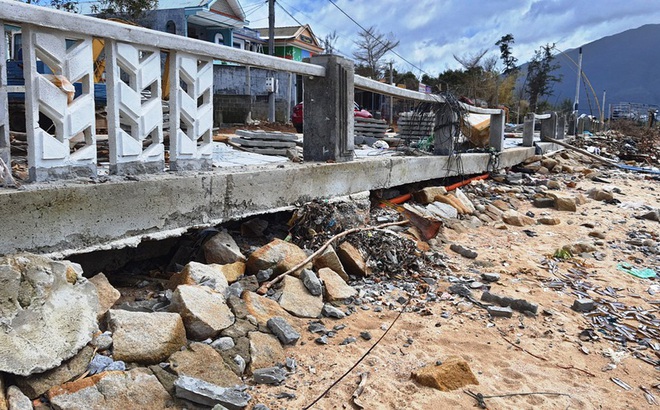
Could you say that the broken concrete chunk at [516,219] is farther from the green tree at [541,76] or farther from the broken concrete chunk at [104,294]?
the green tree at [541,76]

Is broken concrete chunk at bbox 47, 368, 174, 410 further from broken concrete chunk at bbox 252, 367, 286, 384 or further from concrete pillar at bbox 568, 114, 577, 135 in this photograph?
concrete pillar at bbox 568, 114, 577, 135

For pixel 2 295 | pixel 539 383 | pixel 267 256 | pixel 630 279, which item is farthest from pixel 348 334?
pixel 630 279

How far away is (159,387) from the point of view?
2389 millimetres

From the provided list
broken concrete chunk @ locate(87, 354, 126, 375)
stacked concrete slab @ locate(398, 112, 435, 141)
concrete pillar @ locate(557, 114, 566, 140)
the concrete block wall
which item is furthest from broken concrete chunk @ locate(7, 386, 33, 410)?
the concrete block wall

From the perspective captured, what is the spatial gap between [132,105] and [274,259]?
1377mm

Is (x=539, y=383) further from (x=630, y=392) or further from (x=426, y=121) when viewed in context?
(x=426, y=121)

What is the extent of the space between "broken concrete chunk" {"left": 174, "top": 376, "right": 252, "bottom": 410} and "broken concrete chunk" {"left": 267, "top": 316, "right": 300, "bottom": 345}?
63 centimetres

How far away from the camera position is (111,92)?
3125 millimetres

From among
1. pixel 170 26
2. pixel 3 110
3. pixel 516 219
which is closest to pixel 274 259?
pixel 3 110

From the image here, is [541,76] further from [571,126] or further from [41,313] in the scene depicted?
[41,313]

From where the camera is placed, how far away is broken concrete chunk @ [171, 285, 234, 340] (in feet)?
9.25

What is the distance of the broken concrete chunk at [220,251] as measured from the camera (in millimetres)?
3742

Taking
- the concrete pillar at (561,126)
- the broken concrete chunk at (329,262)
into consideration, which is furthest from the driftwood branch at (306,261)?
the concrete pillar at (561,126)

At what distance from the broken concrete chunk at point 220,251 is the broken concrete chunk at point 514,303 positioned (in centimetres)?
187
